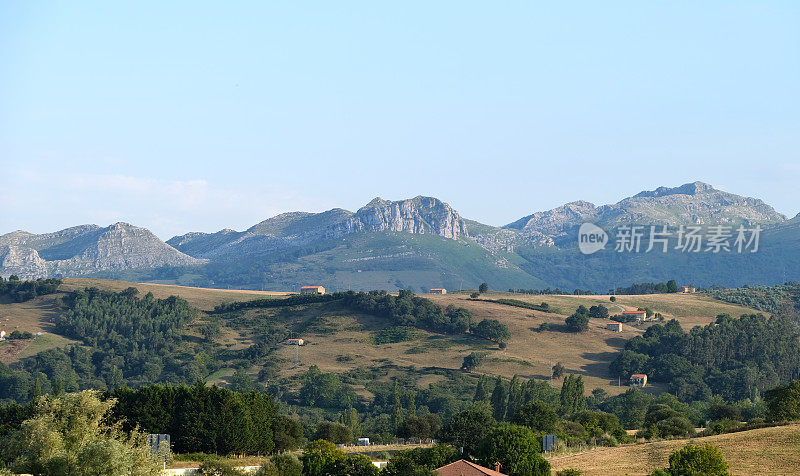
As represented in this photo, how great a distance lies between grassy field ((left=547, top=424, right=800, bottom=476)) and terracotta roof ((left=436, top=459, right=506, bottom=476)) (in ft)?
31.0

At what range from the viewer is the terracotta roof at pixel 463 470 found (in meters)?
71.2

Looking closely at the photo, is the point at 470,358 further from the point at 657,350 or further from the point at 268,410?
the point at 268,410

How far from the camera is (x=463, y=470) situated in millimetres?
72250

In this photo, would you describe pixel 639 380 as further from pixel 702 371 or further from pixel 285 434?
pixel 285 434

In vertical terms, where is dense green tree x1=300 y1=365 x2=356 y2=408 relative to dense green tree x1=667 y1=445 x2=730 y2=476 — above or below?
below

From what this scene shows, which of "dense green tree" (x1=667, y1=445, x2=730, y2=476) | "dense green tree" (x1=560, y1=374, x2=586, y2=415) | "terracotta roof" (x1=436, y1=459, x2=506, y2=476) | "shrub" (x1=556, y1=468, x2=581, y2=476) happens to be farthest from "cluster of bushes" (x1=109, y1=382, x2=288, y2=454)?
"dense green tree" (x1=560, y1=374, x2=586, y2=415)

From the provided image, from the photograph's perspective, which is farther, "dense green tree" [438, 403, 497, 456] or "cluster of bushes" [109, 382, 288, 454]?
"dense green tree" [438, 403, 497, 456]

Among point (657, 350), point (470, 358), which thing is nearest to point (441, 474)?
point (470, 358)

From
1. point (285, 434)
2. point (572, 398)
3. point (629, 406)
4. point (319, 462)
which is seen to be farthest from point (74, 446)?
point (629, 406)

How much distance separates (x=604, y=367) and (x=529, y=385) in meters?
47.8

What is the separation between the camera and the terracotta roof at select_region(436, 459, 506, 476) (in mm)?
71194

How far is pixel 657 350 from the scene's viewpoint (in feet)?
653

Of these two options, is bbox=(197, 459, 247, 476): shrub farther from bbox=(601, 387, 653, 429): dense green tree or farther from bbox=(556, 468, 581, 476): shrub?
bbox=(601, 387, 653, 429): dense green tree

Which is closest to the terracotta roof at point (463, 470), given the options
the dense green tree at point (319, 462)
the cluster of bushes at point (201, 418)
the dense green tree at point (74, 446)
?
the dense green tree at point (319, 462)
